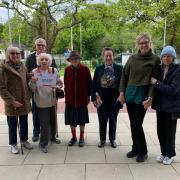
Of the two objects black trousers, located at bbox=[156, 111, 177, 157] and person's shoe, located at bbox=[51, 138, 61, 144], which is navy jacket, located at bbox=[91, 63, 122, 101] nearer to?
black trousers, located at bbox=[156, 111, 177, 157]

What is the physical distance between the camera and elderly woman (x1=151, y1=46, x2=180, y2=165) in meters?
4.70

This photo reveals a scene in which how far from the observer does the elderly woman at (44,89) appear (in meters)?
5.55

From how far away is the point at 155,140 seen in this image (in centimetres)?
640

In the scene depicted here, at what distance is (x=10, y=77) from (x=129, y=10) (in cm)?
2440

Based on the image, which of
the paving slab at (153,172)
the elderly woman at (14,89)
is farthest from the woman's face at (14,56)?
the paving slab at (153,172)

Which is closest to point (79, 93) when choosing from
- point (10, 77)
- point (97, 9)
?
point (10, 77)

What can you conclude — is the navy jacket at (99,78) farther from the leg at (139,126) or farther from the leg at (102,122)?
the leg at (139,126)

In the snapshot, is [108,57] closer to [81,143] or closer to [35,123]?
[81,143]

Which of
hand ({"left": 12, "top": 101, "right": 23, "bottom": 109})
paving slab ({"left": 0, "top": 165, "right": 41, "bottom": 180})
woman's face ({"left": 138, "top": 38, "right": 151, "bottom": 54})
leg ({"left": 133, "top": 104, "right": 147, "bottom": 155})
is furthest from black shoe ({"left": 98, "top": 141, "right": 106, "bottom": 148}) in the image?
woman's face ({"left": 138, "top": 38, "right": 151, "bottom": 54})

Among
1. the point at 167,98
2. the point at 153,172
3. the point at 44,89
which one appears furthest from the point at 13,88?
the point at 153,172

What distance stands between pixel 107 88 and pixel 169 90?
1.32 metres

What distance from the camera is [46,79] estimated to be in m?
5.59

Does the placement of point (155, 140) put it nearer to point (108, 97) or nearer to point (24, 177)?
point (108, 97)

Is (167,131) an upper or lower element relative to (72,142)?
upper
